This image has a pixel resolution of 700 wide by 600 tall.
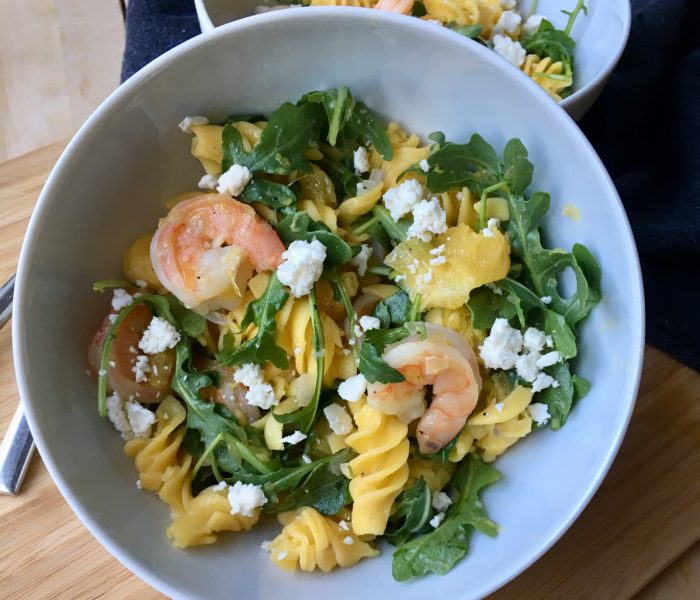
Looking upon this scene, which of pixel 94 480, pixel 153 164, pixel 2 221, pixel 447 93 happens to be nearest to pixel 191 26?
pixel 2 221

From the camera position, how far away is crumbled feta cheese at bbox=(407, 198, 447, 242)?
1.13 metres

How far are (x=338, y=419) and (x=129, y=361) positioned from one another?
1.08 ft

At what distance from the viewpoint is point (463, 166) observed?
3.93 feet

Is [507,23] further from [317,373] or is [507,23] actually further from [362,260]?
[317,373]

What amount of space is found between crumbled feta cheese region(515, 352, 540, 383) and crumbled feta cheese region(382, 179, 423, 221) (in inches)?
10.9

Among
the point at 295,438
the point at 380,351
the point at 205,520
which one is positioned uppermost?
the point at 380,351

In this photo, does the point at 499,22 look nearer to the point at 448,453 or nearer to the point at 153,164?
the point at 153,164

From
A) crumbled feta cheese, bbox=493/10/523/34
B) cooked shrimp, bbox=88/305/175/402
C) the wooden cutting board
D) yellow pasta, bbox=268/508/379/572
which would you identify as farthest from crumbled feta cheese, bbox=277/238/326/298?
crumbled feta cheese, bbox=493/10/523/34

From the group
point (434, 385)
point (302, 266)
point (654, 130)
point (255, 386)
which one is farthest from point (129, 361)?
point (654, 130)

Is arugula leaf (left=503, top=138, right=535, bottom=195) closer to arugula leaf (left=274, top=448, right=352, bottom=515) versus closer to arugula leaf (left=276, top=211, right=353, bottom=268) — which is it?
arugula leaf (left=276, top=211, right=353, bottom=268)

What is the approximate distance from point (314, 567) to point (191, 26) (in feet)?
4.16

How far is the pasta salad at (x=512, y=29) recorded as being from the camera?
1539 mm

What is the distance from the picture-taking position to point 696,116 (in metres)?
1.73

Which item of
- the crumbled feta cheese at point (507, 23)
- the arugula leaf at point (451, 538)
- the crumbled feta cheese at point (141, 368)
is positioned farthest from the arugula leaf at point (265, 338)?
the crumbled feta cheese at point (507, 23)
